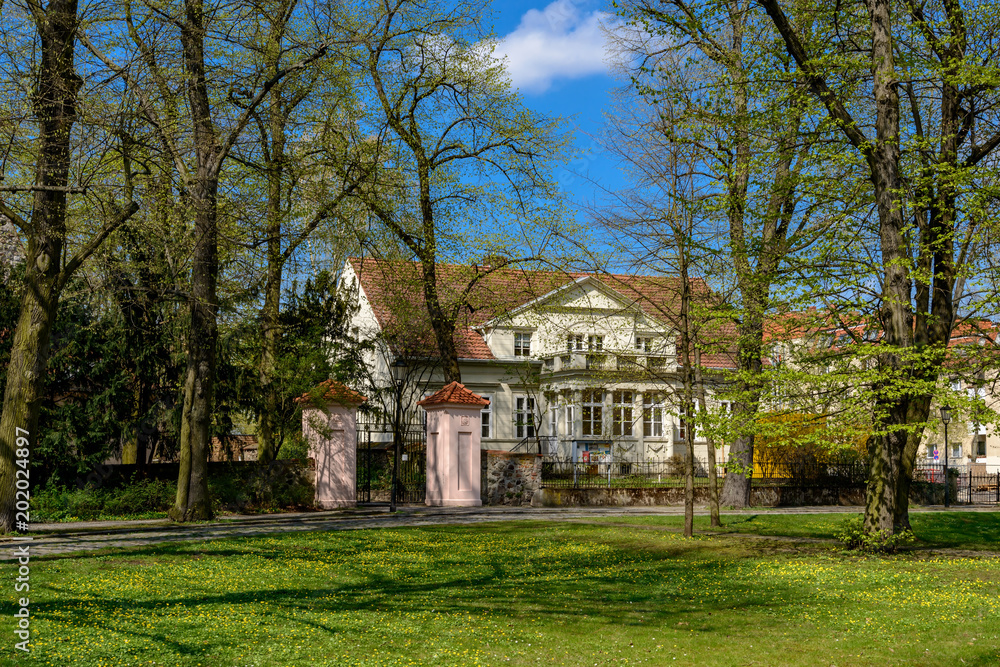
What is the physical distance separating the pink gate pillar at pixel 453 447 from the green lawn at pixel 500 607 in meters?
9.09

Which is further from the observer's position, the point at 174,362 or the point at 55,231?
the point at 174,362

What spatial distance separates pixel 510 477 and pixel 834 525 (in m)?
9.12

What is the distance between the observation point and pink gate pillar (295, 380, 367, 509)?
22.1m

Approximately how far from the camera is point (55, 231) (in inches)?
560

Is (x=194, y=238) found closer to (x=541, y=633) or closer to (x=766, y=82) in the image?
(x=766, y=82)

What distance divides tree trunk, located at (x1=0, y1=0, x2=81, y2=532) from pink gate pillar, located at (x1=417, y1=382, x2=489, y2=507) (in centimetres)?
1099

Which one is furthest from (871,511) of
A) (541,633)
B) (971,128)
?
(541,633)

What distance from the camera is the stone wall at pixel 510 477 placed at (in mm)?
24938

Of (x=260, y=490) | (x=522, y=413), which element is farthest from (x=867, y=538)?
(x=522, y=413)

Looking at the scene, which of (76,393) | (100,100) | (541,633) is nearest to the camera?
(541,633)

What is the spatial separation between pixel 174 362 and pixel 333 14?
889 centimetres

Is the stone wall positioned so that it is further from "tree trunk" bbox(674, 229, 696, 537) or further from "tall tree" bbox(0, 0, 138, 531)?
"tall tree" bbox(0, 0, 138, 531)

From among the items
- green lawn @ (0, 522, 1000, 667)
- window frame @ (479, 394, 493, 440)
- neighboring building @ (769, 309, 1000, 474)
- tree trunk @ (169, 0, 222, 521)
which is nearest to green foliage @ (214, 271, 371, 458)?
tree trunk @ (169, 0, 222, 521)

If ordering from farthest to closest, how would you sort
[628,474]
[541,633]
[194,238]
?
[628,474]
[194,238]
[541,633]
